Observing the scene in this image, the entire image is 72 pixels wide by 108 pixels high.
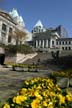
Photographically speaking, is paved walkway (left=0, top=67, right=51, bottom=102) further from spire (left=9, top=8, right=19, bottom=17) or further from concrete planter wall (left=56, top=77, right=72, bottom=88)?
spire (left=9, top=8, right=19, bottom=17)

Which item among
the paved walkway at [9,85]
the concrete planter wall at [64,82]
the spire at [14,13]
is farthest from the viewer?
the spire at [14,13]

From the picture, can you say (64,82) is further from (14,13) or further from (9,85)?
(14,13)

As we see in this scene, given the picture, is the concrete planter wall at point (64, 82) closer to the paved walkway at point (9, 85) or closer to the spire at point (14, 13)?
the paved walkway at point (9, 85)

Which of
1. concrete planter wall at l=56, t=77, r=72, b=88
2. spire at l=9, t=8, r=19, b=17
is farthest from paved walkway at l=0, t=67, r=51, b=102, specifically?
spire at l=9, t=8, r=19, b=17

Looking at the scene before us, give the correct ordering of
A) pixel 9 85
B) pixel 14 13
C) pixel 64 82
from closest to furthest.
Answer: pixel 64 82, pixel 9 85, pixel 14 13

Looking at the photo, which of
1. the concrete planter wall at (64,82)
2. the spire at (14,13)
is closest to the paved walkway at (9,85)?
the concrete planter wall at (64,82)

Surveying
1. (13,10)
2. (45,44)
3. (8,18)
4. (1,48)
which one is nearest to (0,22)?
(8,18)

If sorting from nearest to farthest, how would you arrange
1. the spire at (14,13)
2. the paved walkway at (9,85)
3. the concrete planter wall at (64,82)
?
the paved walkway at (9,85) → the concrete planter wall at (64,82) → the spire at (14,13)

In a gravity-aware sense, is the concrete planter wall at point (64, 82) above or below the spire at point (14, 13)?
below

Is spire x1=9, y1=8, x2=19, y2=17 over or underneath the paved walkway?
over

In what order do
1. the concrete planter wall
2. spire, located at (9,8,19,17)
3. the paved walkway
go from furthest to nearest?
1. spire, located at (9,8,19,17)
2. the concrete planter wall
3. the paved walkway

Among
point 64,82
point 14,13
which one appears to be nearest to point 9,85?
point 64,82

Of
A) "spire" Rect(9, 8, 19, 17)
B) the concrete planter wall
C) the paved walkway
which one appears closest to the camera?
the paved walkway

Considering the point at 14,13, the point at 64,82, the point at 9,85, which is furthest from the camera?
the point at 14,13
